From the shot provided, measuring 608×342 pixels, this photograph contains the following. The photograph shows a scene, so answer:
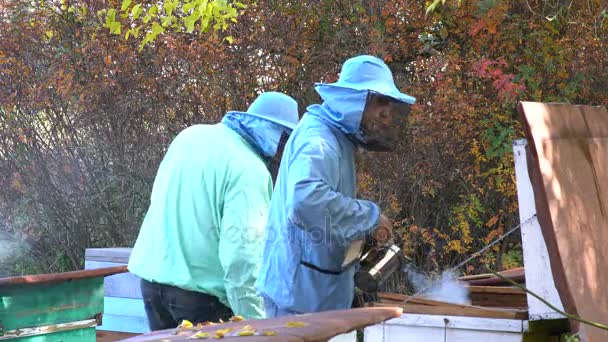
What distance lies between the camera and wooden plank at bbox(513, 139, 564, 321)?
3.18 m

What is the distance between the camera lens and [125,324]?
520 centimetres

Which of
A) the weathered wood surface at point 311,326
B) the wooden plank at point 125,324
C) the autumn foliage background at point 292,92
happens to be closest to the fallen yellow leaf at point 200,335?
the weathered wood surface at point 311,326

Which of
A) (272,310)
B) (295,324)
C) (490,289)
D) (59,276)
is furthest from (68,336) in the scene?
(295,324)

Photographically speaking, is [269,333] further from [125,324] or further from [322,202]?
[125,324]

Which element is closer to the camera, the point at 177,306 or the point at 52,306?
the point at 177,306

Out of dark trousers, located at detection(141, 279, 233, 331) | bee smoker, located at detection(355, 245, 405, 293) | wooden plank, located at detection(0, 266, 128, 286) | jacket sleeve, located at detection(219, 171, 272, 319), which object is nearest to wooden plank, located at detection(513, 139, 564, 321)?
bee smoker, located at detection(355, 245, 405, 293)

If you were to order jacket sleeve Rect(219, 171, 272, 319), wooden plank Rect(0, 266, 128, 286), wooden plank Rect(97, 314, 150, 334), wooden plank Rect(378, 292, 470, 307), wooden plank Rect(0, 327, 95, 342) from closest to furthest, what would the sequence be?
jacket sleeve Rect(219, 171, 272, 319), wooden plank Rect(378, 292, 470, 307), wooden plank Rect(0, 266, 128, 286), wooden plank Rect(0, 327, 95, 342), wooden plank Rect(97, 314, 150, 334)

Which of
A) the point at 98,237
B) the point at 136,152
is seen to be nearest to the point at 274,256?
the point at 136,152

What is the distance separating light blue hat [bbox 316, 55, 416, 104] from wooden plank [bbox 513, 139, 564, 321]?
1.67 ft

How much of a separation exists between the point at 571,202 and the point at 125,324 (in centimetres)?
294

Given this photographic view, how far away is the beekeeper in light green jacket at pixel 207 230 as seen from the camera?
3.44 metres

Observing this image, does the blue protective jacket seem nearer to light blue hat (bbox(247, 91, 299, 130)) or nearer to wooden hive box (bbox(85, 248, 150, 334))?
light blue hat (bbox(247, 91, 299, 130))

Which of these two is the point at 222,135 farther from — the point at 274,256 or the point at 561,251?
the point at 561,251

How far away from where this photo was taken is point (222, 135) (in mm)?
3666
